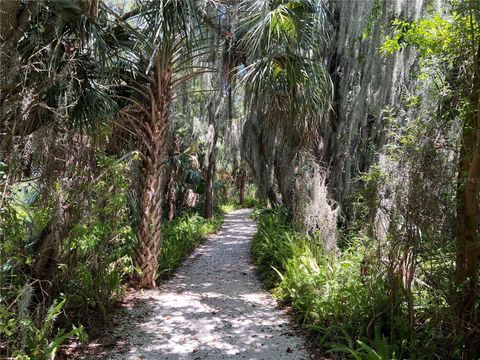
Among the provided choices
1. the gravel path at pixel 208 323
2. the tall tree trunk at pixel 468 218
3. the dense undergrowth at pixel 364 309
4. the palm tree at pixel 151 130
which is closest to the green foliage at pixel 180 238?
the gravel path at pixel 208 323

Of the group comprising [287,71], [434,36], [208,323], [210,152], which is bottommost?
[208,323]

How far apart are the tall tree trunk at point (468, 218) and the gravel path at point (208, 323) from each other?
1.63 m

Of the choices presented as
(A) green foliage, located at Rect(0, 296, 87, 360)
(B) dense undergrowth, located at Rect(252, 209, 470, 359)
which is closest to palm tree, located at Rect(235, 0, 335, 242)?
(B) dense undergrowth, located at Rect(252, 209, 470, 359)

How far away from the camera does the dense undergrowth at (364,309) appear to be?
3.06 metres

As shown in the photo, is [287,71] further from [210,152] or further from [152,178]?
[210,152]

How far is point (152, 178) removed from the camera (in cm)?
566

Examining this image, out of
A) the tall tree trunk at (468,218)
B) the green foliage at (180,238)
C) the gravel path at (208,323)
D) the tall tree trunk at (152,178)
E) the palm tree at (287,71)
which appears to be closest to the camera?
the tall tree trunk at (468,218)

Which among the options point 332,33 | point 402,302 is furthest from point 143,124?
point 332,33

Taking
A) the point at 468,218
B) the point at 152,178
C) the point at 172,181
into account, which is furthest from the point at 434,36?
the point at 172,181

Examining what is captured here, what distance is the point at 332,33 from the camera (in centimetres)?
783

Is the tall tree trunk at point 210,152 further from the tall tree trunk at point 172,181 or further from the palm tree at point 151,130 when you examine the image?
the palm tree at point 151,130

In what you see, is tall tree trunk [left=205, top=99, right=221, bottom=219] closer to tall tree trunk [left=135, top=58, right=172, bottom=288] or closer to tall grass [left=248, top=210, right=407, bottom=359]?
tall tree trunk [left=135, top=58, right=172, bottom=288]

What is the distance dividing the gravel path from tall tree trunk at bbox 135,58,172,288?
50cm

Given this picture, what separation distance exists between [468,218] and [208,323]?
3.08 metres
